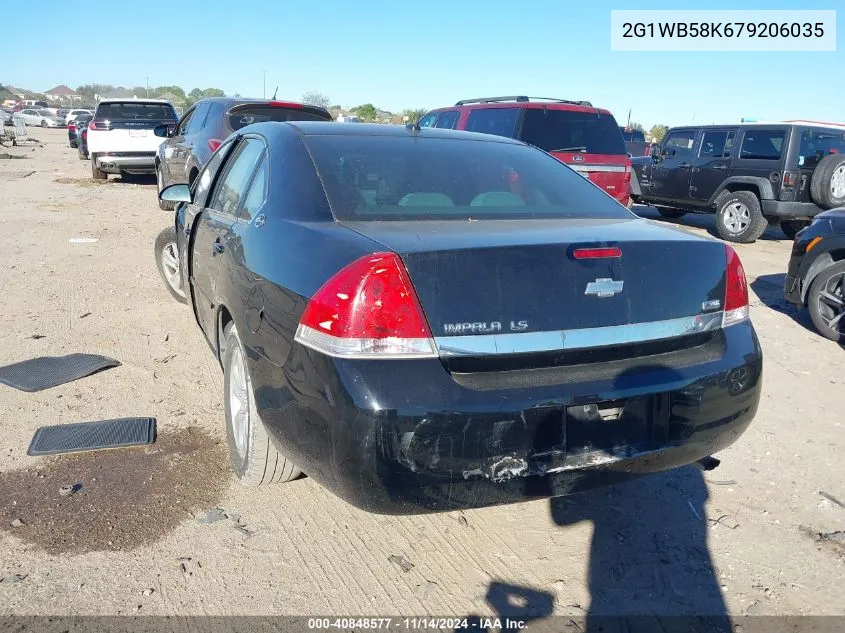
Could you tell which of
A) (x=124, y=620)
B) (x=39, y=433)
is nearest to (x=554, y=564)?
(x=124, y=620)

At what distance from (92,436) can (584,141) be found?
7.06 m

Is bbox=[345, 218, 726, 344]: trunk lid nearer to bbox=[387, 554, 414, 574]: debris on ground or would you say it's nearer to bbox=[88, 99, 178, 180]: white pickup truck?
bbox=[387, 554, 414, 574]: debris on ground

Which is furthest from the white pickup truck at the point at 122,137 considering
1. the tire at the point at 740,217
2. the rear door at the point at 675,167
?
the tire at the point at 740,217

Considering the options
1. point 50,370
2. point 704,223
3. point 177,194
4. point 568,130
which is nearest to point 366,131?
point 177,194

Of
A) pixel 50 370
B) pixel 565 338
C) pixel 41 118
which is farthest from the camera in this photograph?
pixel 41 118

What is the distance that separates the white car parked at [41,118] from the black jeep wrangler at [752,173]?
53.4 m

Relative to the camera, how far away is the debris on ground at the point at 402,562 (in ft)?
9.15

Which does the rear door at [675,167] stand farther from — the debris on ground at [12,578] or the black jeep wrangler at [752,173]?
the debris on ground at [12,578]

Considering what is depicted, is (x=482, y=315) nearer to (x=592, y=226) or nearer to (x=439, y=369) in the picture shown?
(x=439, y=369)

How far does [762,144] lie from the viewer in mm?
10953

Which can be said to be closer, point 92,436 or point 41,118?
point 92,436

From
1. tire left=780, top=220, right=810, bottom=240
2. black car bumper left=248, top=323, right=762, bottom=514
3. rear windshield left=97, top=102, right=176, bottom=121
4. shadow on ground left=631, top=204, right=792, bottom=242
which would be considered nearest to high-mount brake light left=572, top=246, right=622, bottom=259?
black car bumper left=248, top=323, right=762, bottom=514

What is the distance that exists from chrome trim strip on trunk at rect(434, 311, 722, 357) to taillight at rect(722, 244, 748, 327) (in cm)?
19

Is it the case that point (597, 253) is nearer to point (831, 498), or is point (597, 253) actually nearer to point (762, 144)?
point (831, 498)
